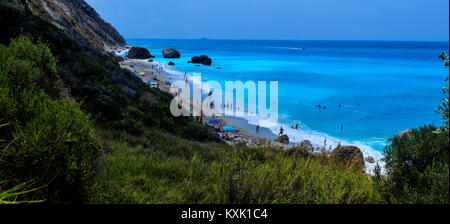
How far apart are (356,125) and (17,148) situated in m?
35.1

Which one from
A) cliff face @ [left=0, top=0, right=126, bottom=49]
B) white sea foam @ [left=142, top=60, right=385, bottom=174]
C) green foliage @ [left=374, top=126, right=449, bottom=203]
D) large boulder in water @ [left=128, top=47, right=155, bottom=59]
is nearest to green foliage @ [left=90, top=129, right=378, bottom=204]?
green foliage @ [left=374, top=126, right=449, bottom=203]

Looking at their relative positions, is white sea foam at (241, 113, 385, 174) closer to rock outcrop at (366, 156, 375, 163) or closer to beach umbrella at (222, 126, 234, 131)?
rock outcrop at (366, 156, 375, 163)

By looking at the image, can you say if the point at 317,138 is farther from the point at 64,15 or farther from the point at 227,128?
the point at 64,15

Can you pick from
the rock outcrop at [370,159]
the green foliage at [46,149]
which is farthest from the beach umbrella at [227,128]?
the green foliage at [46,149]

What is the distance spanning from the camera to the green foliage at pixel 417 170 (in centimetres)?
405

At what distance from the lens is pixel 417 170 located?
4.55 meters

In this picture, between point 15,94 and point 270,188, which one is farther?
point 15,94

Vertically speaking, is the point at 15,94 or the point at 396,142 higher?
the point at 15,94

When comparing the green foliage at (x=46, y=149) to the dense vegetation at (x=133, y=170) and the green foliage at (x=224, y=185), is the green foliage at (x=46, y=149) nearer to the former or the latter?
the dense vegetation at (x=133, y=170)

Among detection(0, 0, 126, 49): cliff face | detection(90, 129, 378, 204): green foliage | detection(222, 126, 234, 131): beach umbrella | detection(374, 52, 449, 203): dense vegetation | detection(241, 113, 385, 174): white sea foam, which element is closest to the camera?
detection(90, 129, 378, 204): green foliage

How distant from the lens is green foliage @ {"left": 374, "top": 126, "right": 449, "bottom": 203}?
405 centimetres
